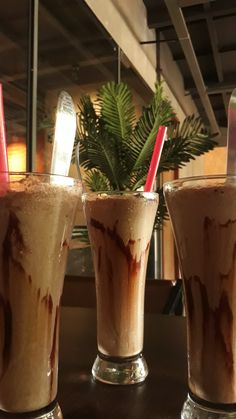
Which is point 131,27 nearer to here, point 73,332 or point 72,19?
point 72,19

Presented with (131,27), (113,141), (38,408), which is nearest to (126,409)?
(38,408)

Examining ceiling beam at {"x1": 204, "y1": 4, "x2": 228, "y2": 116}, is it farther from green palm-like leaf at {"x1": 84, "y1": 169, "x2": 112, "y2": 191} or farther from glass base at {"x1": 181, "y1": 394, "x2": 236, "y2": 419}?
glass base at {"x1": 181, "y1": 394, "x2": 236, "y2": 419}

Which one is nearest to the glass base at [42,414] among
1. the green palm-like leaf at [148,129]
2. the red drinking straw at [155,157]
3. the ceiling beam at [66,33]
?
the red drinking straw at [155,157]

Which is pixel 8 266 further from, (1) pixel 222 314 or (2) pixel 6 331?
(1) pixel 222 314

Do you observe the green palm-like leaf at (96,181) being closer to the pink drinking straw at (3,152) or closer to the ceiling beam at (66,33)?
the ceiling beam at (66,33)

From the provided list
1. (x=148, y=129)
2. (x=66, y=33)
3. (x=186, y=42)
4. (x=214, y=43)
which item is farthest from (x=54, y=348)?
(x=214, y=43)

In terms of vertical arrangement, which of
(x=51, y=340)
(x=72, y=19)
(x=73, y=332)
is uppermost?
(x=72, y=19)
